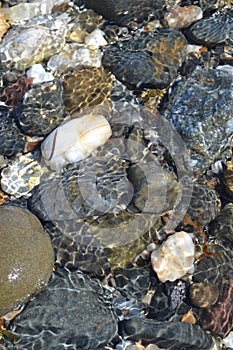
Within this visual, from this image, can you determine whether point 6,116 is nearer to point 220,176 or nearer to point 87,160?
point 87,160

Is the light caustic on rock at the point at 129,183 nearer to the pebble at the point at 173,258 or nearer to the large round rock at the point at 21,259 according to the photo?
the pebble at the point at 173,258

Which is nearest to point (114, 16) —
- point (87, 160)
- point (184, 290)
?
point (87, 160)

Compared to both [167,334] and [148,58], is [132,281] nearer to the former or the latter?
[167,334]

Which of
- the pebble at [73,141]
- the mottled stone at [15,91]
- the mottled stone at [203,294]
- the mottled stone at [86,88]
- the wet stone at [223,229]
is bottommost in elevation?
the mottled stone at [203,294]

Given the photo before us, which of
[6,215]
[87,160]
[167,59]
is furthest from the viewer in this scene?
[167,59]

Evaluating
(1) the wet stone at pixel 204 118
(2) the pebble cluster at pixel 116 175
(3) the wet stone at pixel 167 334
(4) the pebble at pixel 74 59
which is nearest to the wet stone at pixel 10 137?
(2) the pebble cluster at pixel 116 175
